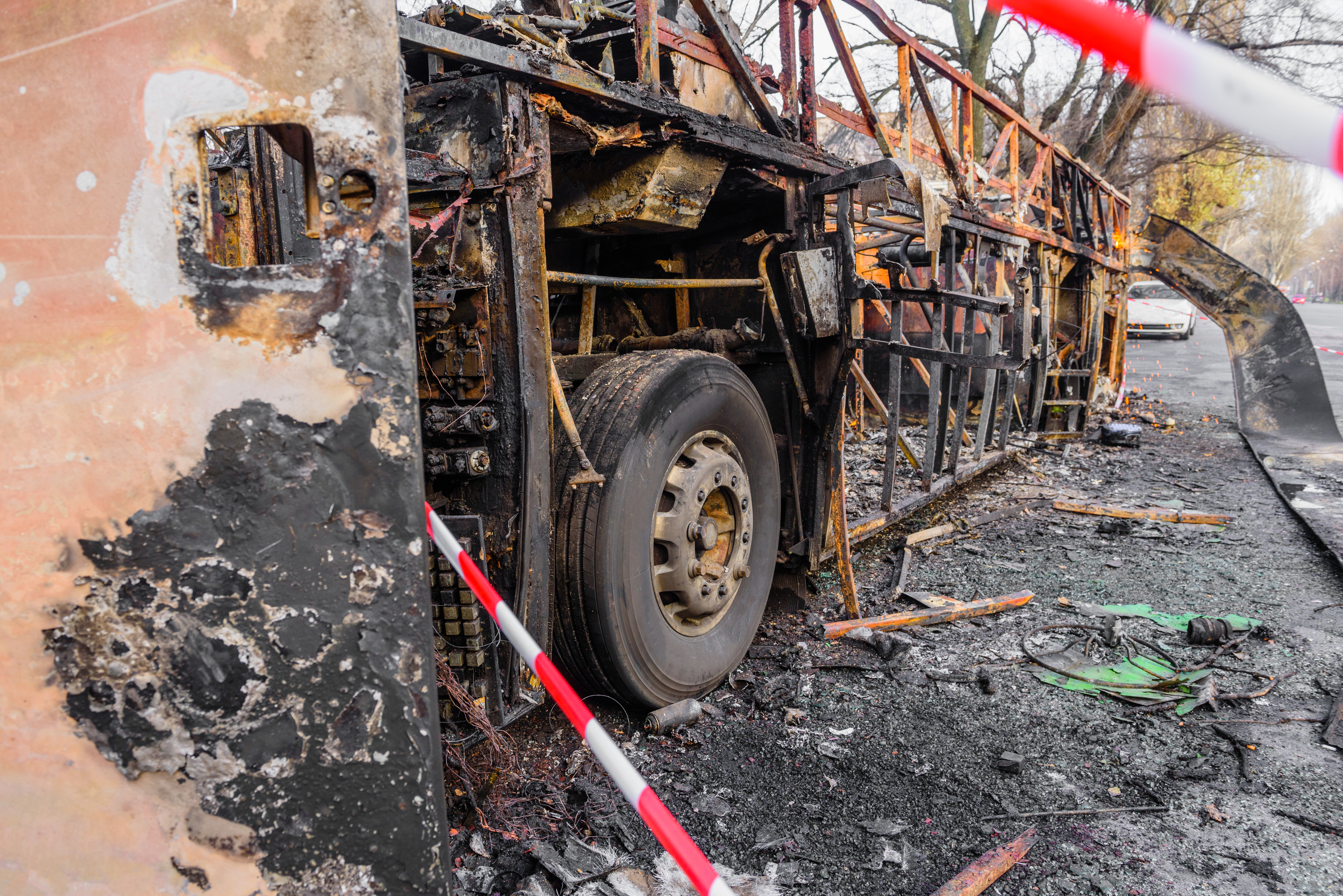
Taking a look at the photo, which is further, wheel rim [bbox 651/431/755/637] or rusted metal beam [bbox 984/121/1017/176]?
rusted metal beam [bbox 984/121/1017/176]

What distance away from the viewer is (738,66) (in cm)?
300

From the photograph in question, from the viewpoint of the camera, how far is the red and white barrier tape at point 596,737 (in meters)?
1.38

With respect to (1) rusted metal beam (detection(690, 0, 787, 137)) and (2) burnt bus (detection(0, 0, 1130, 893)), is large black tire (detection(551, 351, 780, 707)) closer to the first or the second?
(2) burnt bus (detection(0, 0, 1130, 893))

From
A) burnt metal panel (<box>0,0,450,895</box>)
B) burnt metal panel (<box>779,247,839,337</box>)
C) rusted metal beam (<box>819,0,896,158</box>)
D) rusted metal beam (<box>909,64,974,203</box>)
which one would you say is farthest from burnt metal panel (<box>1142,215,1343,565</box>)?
burnt metal panel (<box>0,0,450,895</box>)

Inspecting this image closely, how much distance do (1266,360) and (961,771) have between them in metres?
11.1

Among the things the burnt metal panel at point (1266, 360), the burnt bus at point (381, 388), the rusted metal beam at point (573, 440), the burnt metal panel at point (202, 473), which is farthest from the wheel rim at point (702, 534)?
the burnt metal panel at point (1266, 360)

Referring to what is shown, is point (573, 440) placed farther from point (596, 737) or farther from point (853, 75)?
point (853, 75)

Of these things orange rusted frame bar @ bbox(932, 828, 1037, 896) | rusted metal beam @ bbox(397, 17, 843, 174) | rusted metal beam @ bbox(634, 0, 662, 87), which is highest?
rusted metal beam @ bbox(634, 0, 662, 87)

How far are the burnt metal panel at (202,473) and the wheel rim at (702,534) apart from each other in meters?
1.58

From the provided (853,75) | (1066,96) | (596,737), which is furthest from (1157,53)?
(596,737)

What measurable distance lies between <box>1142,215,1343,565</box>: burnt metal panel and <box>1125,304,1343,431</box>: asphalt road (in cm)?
51

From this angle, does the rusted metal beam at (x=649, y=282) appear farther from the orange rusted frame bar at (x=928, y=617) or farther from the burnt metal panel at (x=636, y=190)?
the orange rusted frame bar at (x=928, y=617)

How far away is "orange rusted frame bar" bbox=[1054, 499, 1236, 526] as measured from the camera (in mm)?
5812

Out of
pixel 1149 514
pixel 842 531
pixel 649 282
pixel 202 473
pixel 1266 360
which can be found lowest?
pixel 1149 514
